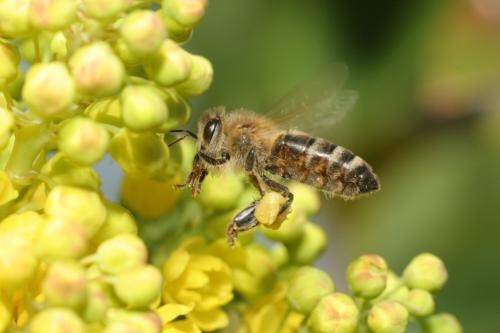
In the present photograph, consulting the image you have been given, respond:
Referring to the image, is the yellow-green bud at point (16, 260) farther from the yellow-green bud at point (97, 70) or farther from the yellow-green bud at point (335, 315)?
the yellow-green bud at point (335, 315)

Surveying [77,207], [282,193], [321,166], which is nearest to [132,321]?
[77,207]

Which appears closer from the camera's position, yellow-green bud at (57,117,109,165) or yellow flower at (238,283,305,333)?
yellow-green bud at (57,117,109,165)

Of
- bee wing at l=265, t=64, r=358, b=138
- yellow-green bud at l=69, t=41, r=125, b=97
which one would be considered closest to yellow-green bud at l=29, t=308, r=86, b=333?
yellow-green bud at l=69, t=41, r=125, b=97

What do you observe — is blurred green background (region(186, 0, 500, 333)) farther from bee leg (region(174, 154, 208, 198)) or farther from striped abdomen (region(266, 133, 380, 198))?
bee leg (region(174, 154, 208, 198))

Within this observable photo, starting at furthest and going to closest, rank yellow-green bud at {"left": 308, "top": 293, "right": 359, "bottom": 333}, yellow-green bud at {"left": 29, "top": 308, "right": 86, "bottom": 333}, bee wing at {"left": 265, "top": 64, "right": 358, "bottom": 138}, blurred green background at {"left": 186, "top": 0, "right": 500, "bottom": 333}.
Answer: blurred green background at {"left": 186, "top": 0, "right": 500, "bottom": 333}
bee wing at {"left": 265, "top": 64, "right": 358, "bottom": 138}
yellow-green bud at {"left": 308, "top": 293, "right": 359, "bottom": 333}
yellow-green bud at {"left": 29, "top": 308, "right": 86, "bottom": 333}

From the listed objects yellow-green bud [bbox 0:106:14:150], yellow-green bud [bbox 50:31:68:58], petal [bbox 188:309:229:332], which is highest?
yellow-green bud [bbox 50:31:68:58]

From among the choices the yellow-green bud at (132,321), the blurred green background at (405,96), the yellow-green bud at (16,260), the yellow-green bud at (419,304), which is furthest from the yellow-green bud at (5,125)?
the blurred green background at (405,96)

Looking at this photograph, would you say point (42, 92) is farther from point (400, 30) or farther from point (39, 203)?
point (400, 30)
